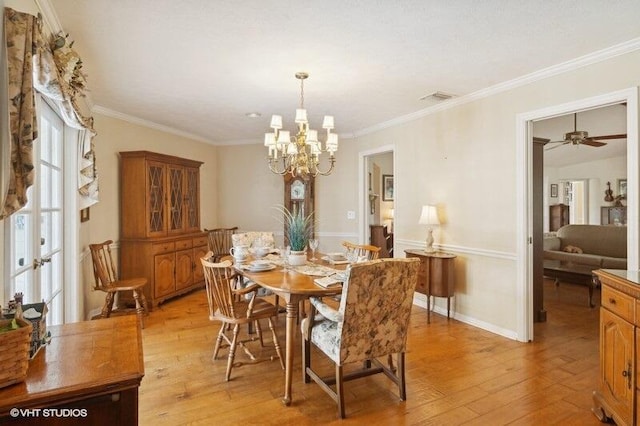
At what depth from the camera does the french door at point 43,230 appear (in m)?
2.05

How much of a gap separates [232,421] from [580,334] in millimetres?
3458

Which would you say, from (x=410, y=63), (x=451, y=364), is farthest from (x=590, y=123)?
(x=451, y=364)

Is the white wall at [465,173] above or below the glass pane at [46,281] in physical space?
above

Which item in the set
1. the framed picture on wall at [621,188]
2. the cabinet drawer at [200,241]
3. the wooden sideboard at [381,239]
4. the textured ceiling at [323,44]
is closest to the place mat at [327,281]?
the textured ceiling at [323,44]

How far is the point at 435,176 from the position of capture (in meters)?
4.38

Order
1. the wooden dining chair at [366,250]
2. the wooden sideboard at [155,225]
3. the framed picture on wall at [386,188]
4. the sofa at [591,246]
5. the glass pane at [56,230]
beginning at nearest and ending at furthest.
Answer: the glass pane at [56,230]
the wooden dining chair at [366,250]
the wooden sideboard at [155,225]
the sofa at [591,246]
the framed picture on wall at [386,188]

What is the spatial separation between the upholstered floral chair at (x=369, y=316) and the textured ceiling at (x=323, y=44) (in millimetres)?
1563

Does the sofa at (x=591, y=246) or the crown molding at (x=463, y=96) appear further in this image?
the sofa at (x=591, y=246)

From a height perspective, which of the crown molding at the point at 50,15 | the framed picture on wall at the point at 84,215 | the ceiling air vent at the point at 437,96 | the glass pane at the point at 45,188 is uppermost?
the ceiling air vent at the point at 437,96

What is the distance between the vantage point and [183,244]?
16.4 feet

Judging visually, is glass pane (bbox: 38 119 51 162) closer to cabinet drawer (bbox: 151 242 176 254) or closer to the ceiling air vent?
cabinet drawer (bbox: 151 242 176 254)

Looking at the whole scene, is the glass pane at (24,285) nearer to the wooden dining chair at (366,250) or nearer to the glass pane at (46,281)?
the glass pane at (46,281)

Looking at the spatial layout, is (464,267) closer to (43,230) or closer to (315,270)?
(315,270)

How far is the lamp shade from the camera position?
4113 mm
